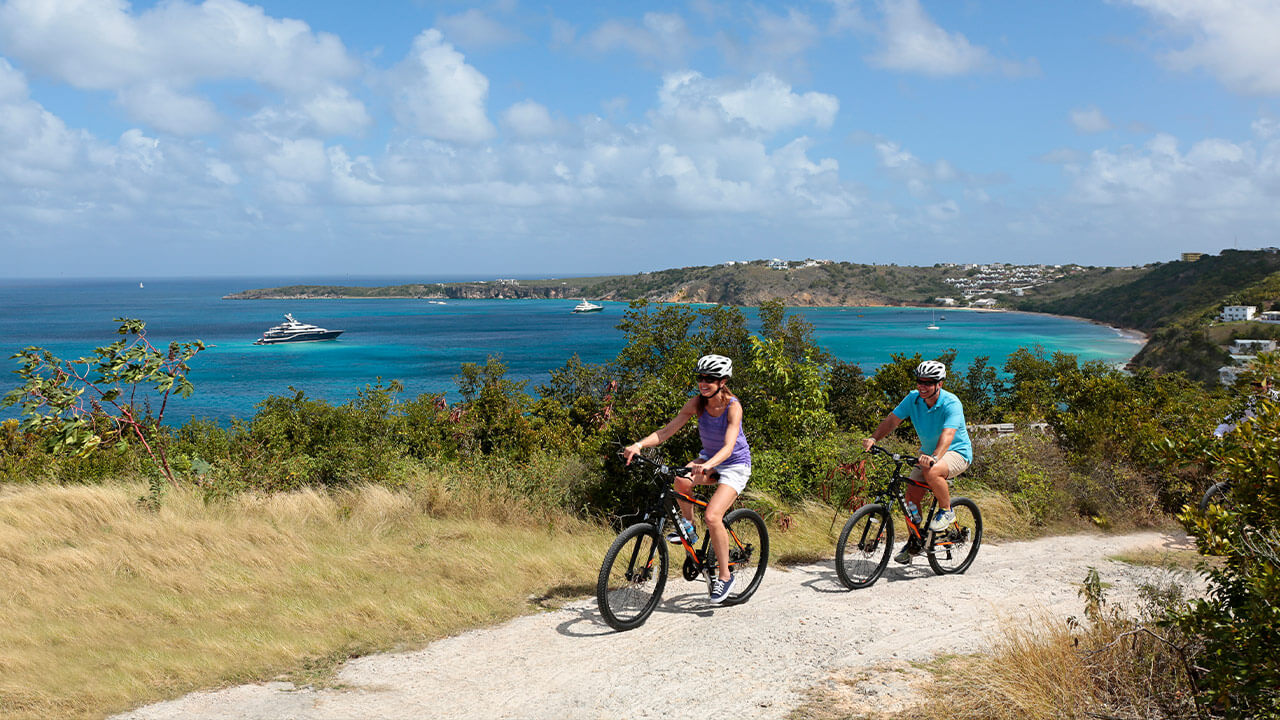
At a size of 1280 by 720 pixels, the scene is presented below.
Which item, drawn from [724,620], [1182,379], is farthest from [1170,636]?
[1182,379]

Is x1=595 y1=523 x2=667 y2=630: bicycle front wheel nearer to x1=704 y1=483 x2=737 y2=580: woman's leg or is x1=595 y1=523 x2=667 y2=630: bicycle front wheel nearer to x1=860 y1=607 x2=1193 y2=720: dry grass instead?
x1=704 y1=483 x2=737 y2=580: woman's leg

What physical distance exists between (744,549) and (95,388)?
8.51 meters

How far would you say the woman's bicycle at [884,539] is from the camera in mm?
6559

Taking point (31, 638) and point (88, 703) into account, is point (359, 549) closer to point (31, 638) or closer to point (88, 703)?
point (31, 638)

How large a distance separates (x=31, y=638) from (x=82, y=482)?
7.42 metres

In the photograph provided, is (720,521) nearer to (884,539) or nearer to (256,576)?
(884,539)

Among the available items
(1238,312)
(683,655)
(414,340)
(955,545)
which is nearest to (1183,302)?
(1238,312)

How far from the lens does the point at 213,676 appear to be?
4.79 metres

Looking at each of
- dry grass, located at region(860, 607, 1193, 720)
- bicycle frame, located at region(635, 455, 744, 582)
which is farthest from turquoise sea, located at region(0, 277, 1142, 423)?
dry grass, located at region(860, 607, 1193, 720)

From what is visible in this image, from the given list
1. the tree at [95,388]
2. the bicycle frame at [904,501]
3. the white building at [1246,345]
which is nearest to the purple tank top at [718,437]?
the bicycle frame at [904,501]

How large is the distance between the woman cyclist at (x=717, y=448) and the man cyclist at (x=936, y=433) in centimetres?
130

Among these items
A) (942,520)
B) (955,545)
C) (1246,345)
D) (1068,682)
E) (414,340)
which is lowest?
(414,340)

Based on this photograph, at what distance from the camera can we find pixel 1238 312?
95.0m

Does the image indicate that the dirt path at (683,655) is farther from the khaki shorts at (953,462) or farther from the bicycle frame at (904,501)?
the khaki shorts at (953,462)
